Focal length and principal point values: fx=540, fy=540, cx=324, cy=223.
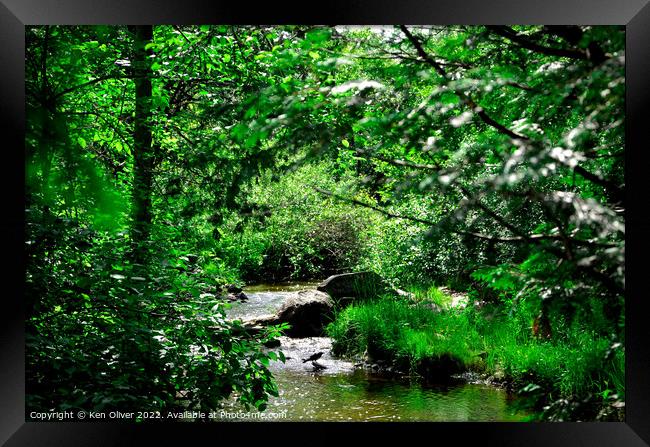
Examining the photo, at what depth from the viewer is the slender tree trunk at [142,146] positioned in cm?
301

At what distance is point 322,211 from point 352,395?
1956 mm

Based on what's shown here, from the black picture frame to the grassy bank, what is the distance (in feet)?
0.45

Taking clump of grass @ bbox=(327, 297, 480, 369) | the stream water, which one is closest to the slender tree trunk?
the stream water

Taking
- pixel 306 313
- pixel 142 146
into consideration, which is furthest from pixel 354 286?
pixel 142 146

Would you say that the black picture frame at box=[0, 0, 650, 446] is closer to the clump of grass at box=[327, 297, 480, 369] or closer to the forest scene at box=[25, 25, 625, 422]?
the forest scene at box=[25, 25, 625, 422]

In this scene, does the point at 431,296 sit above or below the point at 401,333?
above

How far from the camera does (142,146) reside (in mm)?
3301
